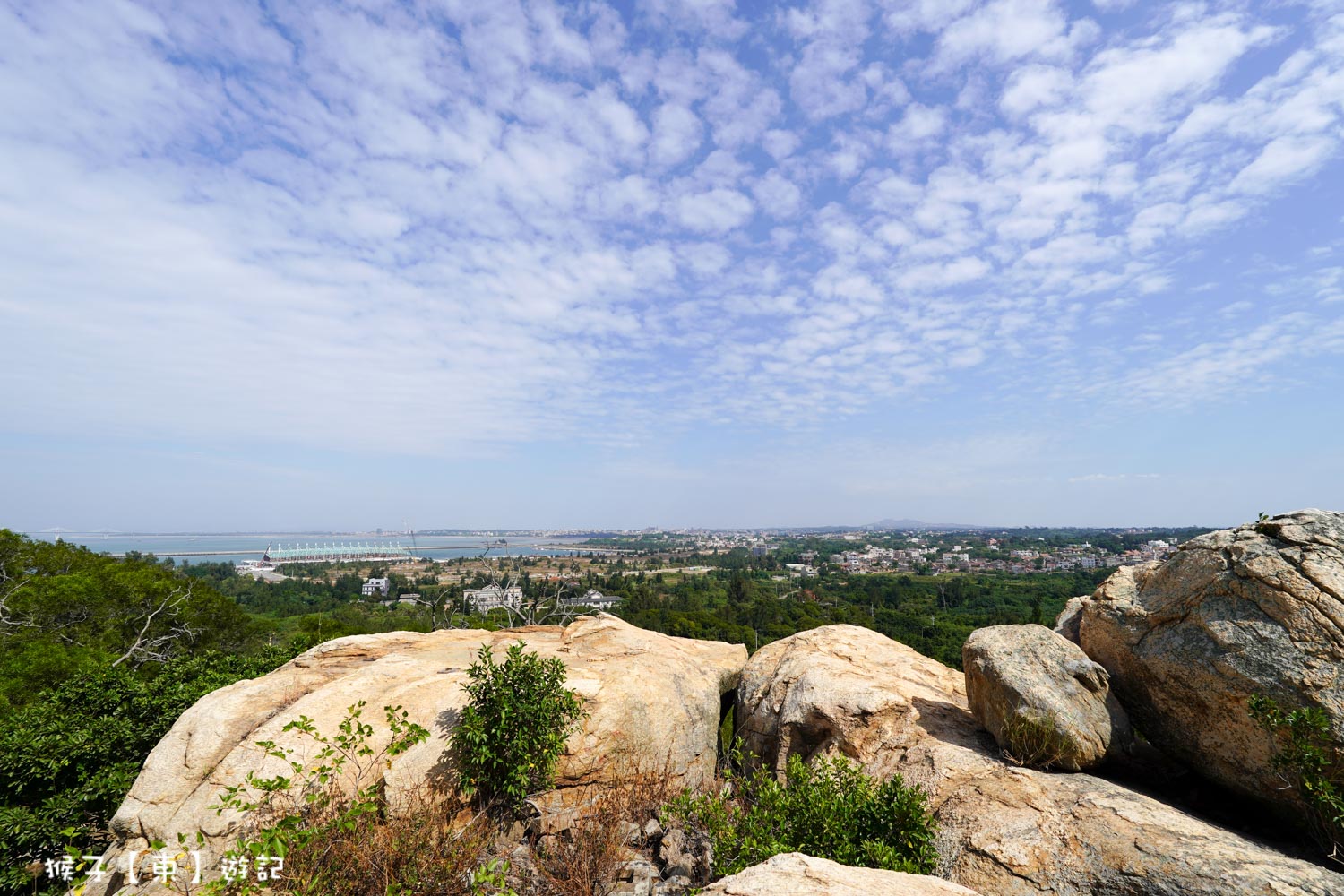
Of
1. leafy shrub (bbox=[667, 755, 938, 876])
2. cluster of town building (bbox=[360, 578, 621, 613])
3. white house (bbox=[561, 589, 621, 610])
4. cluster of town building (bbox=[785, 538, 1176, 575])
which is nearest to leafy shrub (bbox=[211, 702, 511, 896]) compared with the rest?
leafy shrub (bbox=[667, 755, 938, 876])

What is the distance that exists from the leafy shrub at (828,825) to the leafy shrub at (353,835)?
273 centimetres

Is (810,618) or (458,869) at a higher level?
(458,869)

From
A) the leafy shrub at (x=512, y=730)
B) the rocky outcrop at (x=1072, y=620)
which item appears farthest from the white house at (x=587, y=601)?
the rocky outcrop at (x=1072, y=620)

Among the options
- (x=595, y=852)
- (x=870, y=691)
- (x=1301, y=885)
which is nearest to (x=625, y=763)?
(x=595, y=852)

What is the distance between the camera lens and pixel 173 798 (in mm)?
8484

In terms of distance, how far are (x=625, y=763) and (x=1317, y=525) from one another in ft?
37.2

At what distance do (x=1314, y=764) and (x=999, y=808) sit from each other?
3491 millimetres

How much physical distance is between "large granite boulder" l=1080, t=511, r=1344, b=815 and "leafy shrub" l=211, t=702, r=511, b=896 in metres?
9.54

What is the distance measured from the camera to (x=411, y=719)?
9.55m

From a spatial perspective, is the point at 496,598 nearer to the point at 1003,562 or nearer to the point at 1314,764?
the point at 1314,764

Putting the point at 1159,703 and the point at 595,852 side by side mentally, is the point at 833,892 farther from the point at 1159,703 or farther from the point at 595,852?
the point at 1159,703

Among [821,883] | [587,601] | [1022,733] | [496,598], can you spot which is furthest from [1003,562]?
[821,883]

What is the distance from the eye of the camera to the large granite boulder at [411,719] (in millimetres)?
8383

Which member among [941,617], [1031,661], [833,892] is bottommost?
[941,617]
